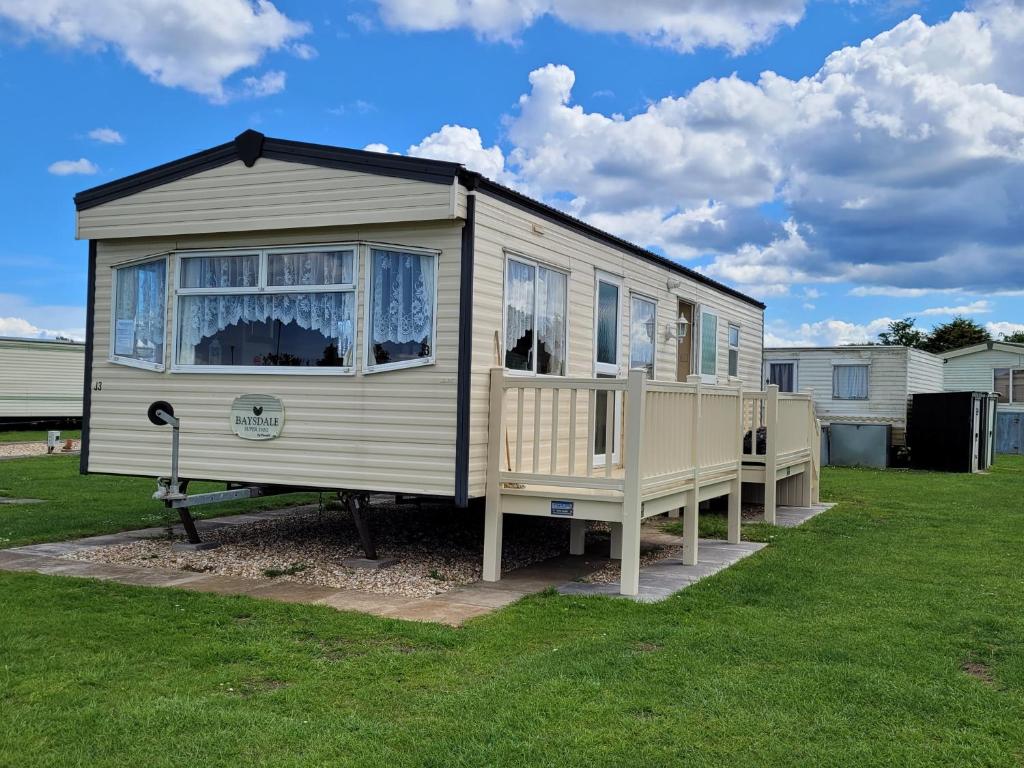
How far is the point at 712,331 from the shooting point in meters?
12.6

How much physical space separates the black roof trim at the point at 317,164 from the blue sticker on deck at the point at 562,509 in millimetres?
2392

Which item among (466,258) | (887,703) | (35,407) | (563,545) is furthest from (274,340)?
(35,407)

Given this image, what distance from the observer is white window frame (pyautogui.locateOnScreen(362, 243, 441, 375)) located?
6.93 metres

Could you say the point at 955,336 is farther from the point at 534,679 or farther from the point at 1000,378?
the point at 534,679

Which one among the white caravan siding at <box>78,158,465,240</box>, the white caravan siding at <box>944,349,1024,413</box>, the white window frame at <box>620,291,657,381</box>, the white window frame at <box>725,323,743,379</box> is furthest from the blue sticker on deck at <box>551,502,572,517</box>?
the white caravan siding at <box>944,349,1024,413</box>

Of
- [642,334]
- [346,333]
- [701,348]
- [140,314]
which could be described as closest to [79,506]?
[140,314]

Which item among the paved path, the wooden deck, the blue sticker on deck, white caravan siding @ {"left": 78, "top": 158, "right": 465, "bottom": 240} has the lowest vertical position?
the paved path

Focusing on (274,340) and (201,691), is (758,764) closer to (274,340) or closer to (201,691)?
(201,691)

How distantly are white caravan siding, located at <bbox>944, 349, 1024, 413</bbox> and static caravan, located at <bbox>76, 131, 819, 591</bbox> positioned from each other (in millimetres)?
23496

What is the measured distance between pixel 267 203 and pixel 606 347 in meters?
3.55

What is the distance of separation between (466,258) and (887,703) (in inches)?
162

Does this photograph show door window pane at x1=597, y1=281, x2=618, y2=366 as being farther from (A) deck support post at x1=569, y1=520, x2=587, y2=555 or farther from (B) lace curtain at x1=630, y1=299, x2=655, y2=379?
(A) deck support post at x1=569, y1=520, x2=587, y2=555

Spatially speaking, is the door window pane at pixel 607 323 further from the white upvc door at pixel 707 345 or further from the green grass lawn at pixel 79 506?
the green grass lawn at pixel 79 506

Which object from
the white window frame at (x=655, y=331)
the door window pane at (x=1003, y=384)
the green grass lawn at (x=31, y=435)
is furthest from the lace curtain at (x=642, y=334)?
the door window pane at (x=1003, y=384)
